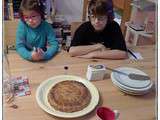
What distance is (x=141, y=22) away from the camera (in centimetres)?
283

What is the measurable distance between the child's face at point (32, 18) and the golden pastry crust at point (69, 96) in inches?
23.0

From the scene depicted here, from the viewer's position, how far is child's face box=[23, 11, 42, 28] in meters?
1.41

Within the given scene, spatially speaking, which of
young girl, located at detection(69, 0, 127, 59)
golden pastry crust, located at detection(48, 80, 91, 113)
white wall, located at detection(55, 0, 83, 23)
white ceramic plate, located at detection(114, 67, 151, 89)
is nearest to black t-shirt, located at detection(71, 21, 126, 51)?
young girl, located at detection(69, 0, 127, 59)

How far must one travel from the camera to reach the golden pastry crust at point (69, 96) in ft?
2.94

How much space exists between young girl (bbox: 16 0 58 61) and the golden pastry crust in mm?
340

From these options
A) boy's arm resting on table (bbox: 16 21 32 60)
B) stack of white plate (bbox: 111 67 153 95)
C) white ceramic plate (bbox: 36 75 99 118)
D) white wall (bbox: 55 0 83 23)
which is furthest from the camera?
white wall (bbox: 55 0 83 23)

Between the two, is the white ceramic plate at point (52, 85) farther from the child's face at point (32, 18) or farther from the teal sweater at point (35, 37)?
the child's face at point (32, 18)

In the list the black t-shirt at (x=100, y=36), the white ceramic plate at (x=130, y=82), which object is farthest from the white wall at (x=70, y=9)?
the white ceramic plate at (x=130, y=82)

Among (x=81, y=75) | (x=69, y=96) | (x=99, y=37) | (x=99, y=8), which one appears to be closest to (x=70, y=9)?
(x=99, y=37)

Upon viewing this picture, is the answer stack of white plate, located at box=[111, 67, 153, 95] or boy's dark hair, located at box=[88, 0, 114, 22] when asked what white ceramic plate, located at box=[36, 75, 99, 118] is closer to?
stack of white plate, located at box=[111, 67, 153, 95]

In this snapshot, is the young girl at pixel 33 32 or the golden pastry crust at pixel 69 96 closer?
the golden pastry crust at pixel 69 96

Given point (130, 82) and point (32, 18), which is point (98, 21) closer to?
point (32, 18)

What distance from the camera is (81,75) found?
114 centimetres

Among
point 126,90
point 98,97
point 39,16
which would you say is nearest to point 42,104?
point 98,97
